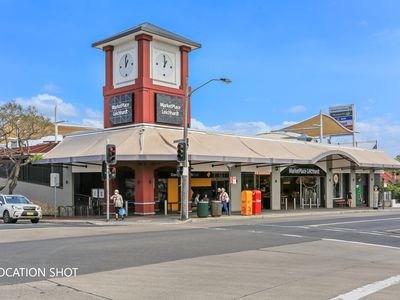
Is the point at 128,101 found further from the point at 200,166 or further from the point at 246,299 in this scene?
the point at 246,299

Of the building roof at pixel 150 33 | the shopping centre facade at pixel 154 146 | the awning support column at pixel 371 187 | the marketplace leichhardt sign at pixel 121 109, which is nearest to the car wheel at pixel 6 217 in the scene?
the shopping centre facade at pixel 154 146

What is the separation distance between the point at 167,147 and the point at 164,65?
6.65 meters

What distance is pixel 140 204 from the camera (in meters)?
30.2

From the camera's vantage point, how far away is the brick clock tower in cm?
3090

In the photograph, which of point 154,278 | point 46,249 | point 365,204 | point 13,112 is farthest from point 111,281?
point 365,204

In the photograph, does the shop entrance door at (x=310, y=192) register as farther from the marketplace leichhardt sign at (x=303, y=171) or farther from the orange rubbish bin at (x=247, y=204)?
the orange rubbish bin at (x=247, y=204)

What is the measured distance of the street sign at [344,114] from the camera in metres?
55.2

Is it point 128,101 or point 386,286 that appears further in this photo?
point 128,101

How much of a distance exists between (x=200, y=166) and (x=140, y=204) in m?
5.42

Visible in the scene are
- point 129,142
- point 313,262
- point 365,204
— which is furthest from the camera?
point 365,204

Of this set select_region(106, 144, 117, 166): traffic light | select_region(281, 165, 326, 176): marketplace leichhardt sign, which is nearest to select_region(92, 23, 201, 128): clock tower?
select_region(106, 144, 117, 166): traffic light

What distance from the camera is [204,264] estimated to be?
11.5m

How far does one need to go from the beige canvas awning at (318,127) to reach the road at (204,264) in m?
35.5

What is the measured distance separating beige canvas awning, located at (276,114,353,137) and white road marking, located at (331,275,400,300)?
43.2 m
